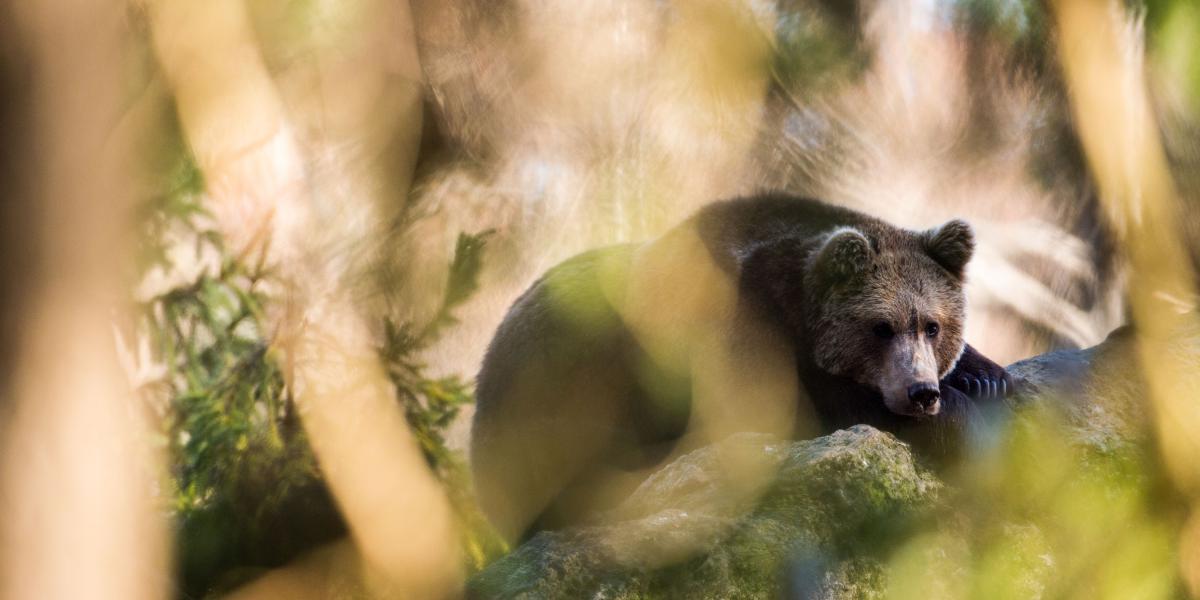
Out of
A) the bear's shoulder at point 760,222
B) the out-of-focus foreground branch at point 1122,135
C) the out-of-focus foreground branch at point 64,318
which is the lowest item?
the out-of-focus foreground branch at point 1122,135

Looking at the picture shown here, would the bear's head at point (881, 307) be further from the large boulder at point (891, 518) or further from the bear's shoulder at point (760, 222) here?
the large boulder at point (891, 518)

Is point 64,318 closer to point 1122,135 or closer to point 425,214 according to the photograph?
Answer: point 425,214

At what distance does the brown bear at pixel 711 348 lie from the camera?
4.33m

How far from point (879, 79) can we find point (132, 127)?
9394mm

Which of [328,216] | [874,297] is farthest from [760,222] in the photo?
[328,216]

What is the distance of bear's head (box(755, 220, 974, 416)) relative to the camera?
4.30 m

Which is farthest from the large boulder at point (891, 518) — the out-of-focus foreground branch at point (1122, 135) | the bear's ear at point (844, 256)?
the out-of-focus foreground branch at point (1122, 135)

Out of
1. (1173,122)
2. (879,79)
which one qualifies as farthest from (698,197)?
(1173,122)

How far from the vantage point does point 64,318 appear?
2.70 metres

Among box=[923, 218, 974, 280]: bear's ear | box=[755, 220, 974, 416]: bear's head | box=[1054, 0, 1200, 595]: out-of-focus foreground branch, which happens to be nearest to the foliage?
box=[755, 220, 974, 416]: bear's head

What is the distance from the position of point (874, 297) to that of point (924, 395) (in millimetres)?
644

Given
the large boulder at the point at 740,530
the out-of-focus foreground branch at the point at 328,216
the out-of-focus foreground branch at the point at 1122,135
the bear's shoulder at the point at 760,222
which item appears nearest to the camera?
the large boulder at the point at 740,530

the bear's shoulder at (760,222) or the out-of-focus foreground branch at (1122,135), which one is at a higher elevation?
the bear's shoulder at (760,222)

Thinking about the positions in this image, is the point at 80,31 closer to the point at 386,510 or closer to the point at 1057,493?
the point at 386,510
